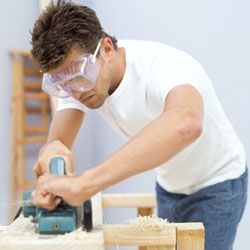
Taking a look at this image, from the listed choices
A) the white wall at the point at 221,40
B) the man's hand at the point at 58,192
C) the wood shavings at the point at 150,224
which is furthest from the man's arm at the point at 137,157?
the white wall at the point at 221,40

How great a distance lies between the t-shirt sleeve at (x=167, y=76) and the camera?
3.58 ft

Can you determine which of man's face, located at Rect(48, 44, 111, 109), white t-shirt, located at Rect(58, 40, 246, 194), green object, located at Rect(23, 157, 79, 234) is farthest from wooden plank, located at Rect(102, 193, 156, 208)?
green object, located at Rect(23, 157, 79, 234)

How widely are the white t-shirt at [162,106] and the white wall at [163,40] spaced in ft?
2.61

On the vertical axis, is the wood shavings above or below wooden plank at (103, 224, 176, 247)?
above

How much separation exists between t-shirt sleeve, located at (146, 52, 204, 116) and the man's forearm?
0.15 metres

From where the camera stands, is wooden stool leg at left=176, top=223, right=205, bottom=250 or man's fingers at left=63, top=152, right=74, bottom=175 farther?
man's fingers at left=63, top=152, right=74, bottom=175

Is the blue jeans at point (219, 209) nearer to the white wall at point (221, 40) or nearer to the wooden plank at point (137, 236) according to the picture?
the wooden plank at point (137, 236)

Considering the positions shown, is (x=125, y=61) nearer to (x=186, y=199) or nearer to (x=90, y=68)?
(x=90, y=68)

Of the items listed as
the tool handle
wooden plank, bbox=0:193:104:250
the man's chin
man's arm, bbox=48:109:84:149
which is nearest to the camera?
wooden plank, bbox=0:193:104:250

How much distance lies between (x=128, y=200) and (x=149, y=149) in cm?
74

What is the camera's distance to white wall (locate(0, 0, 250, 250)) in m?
2.12

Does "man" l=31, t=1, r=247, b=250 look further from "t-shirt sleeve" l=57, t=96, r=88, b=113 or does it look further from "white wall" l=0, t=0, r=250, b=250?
"white wall" l=0, t=0, r=250, b=250

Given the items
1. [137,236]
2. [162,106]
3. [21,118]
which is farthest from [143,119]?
[21,118]

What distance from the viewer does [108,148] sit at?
2.79 metres
